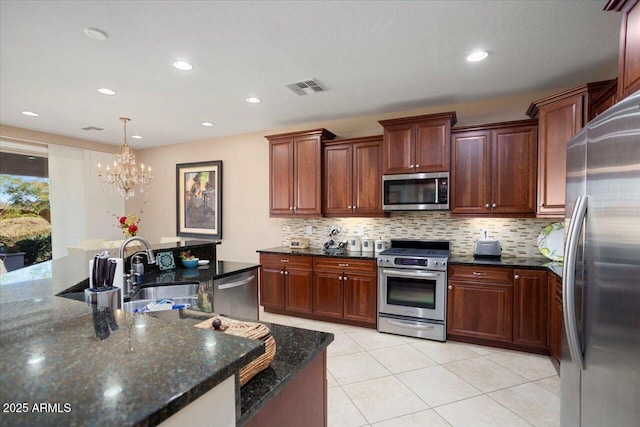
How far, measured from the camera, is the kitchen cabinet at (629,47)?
4.60 ft

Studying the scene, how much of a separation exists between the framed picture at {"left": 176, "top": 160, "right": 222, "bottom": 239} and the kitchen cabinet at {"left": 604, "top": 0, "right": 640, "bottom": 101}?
16.3ft

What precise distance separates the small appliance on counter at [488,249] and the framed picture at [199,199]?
13.0ft

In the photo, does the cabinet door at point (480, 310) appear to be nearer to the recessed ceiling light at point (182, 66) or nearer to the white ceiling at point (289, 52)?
the white ceiling at point (289, 52)

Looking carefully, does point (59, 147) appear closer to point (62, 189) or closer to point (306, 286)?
point (62, 189)

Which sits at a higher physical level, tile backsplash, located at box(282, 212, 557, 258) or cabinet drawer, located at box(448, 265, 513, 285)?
tile backsplash, located at box(282, 212, 557, 258)

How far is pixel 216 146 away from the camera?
5.41 meters

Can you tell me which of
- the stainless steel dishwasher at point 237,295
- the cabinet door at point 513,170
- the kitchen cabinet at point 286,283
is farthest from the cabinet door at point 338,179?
the cabinet door at point 513,170

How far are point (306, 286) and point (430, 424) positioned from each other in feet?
7.25

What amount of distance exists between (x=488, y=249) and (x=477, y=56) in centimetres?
198

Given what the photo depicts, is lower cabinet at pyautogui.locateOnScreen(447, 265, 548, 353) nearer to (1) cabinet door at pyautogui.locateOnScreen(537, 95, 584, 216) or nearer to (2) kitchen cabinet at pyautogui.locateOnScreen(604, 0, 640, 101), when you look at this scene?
(1) cabinet door at pyautogui.locateOnScreen(537, 95, 584, 216)

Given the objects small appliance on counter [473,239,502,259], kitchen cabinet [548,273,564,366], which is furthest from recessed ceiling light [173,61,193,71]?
kitchen cabinet [548,273,564,366]

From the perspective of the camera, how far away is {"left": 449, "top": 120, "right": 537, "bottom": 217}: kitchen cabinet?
3211 mm

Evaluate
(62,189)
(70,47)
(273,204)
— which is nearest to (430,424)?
(273,204)

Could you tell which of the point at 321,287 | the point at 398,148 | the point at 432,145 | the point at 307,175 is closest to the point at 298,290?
the point at 321,287
